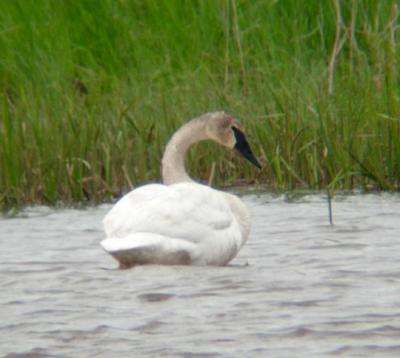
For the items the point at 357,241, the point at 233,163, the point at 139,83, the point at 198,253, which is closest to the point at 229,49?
the point at 139,83

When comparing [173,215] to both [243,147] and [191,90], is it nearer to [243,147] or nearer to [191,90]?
[243,147]

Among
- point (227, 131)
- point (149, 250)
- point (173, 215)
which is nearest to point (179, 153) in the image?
point (227, 131)

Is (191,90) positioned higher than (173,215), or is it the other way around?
(173,215)

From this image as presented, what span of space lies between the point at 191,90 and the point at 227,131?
6.29 ft

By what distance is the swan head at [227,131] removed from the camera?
8.77m

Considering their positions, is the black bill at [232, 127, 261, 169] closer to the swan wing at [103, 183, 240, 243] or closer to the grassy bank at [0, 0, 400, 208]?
the grassy bank at [0, 0, 400, 208]

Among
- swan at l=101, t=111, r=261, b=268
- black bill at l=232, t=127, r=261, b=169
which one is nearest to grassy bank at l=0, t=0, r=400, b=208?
black bill at l=232, t=127, r=261, b=169

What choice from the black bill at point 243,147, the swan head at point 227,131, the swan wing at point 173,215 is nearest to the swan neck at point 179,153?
the swan head at point 227,131

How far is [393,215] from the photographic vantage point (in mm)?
8859

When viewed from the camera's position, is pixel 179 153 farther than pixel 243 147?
No

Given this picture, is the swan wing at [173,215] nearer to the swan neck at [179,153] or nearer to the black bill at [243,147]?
the swan neck at [179,153]

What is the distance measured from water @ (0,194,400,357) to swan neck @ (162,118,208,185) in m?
0.54

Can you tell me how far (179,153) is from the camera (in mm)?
8531

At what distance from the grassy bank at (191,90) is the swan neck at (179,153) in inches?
39.9
